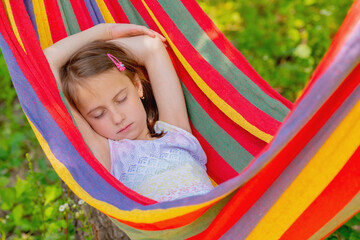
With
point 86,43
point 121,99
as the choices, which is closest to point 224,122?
point 121,99

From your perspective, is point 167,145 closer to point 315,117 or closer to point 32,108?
point 32,108

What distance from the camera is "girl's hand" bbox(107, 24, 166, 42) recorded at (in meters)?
1.98

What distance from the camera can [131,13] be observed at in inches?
79.7

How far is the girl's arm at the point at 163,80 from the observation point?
1949 millimetres

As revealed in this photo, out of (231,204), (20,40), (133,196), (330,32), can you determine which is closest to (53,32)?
(20,40)

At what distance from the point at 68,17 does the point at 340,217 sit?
1.37 metres

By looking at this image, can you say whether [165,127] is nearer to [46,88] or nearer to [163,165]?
[163,165]

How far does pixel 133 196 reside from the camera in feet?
4.13

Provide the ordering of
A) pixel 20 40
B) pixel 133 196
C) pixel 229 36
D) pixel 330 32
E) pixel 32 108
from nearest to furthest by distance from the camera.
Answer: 1. pixel 133 196
2. pixel 32 108
3. pixel 20 40
4. pixel 330 32
5. pixel 229 36

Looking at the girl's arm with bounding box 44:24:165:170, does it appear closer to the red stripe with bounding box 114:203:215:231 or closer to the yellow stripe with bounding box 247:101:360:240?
the red stripe with bounding box 114:203:215:231

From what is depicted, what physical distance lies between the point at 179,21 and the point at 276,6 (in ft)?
7.22

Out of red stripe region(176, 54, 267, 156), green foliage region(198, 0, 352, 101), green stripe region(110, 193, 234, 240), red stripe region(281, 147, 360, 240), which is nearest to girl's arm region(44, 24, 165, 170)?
red stripe region(176, 54, 267, 156)

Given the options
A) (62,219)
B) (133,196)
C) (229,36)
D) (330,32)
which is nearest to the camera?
(133,196)

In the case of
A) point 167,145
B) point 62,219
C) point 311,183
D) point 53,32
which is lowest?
point 62,219
